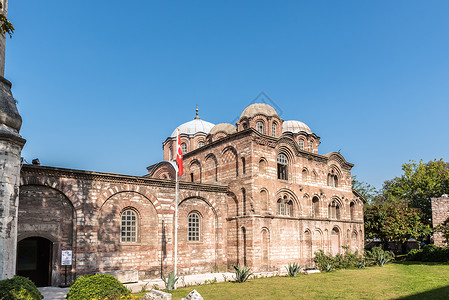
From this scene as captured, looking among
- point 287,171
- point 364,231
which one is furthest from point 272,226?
point 364,231

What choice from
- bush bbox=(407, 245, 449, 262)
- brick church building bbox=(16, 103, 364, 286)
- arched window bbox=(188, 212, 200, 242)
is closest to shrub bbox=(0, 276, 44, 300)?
brick church building bbox=(16, 103, 364, 286)

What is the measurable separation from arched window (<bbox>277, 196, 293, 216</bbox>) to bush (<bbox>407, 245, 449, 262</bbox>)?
42.5 ft

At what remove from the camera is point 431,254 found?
90.9ft

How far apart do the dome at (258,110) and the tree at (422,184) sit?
64.5 ft

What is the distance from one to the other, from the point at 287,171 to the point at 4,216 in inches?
656

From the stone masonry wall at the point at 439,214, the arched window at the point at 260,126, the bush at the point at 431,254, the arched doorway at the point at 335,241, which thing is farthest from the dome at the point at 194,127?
the stone masonry wall at the point at 439,214

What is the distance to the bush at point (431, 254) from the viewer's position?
2692 centimetres

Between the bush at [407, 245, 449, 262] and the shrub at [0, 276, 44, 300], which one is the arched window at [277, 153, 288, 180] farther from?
the shrub at [0, 276, 44, 300]

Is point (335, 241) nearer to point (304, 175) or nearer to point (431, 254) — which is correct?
point (304, 175)

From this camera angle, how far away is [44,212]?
15375 millimetres

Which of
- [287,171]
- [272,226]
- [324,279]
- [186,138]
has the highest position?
[186,138]

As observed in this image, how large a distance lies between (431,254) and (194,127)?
21384mm

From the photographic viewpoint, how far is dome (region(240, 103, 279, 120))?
25.7 m

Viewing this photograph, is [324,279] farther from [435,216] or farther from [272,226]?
[435,216]
